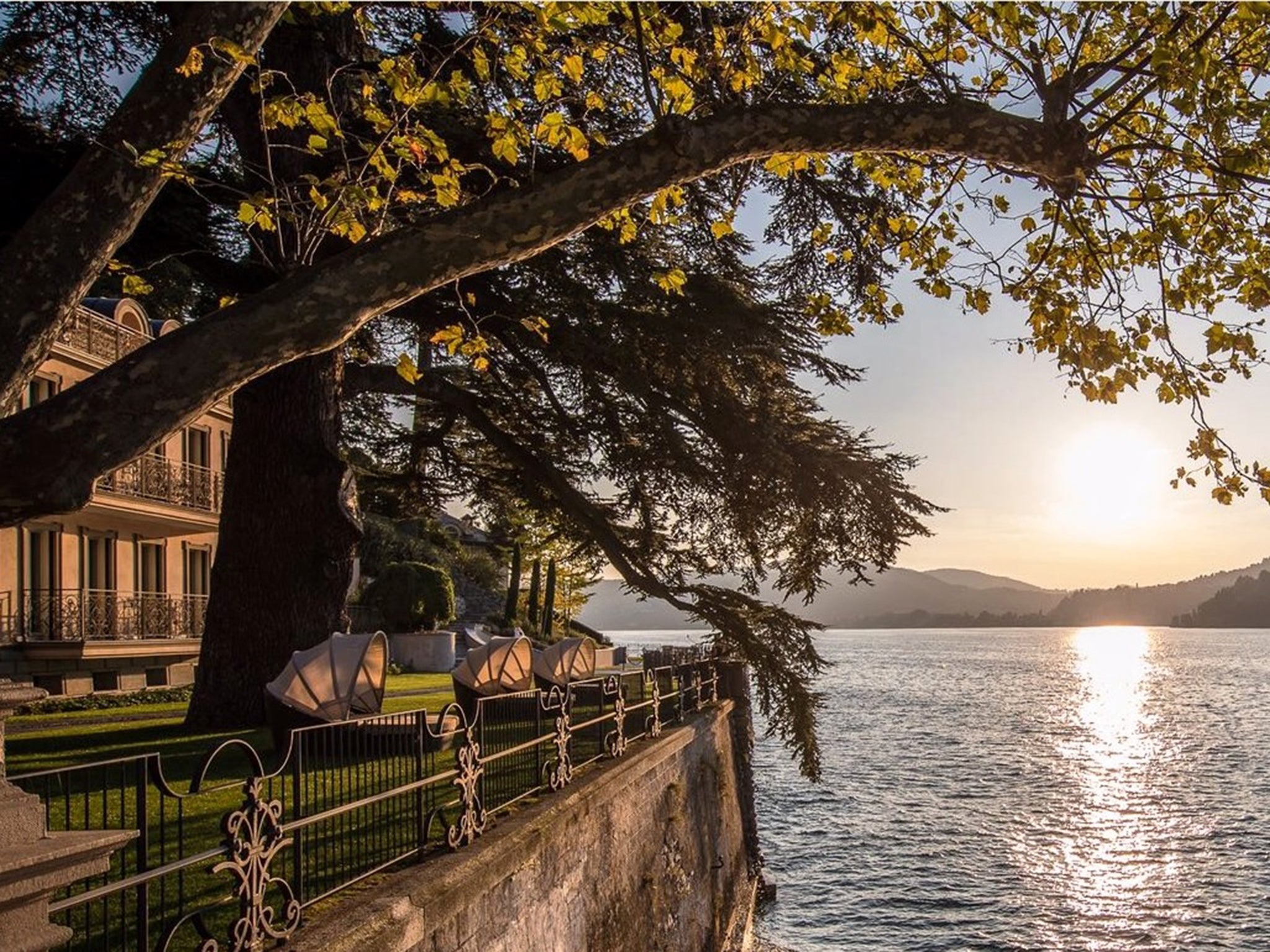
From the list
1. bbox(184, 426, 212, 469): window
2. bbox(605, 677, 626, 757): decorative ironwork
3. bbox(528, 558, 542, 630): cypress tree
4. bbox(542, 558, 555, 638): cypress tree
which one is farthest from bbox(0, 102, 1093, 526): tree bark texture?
bbox(528, 558, 542, 630): cypress tree

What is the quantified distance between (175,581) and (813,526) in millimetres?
21371

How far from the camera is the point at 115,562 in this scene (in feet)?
96.0

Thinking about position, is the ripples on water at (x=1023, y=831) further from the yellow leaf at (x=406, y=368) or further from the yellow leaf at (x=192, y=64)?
the yellow leaf at (x=192, y=64)

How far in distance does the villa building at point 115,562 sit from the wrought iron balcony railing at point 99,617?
3 centimetres

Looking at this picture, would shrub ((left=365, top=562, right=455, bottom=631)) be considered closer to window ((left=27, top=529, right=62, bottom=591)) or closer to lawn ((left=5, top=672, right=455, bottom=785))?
window ((left=27, top=529, right=62, bottom=591))

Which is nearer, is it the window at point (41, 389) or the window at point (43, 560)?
the window at point (41, 389)

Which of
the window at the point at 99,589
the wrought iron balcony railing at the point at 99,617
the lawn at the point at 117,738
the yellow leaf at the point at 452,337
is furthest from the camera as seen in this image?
the window at the point at 99,589

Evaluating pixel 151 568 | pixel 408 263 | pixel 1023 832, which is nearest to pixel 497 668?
pixel 408 263

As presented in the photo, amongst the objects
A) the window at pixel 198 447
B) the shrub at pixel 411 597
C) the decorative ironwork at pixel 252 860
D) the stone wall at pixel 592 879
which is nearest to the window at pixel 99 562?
the window at pixel 198 447

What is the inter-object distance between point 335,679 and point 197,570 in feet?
77.6

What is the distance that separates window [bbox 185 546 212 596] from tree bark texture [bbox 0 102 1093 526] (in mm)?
29336

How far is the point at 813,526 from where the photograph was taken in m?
17.2

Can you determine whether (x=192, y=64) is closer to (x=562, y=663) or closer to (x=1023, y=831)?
(x=562, y=663)

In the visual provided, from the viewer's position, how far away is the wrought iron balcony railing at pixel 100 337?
25.6 m
